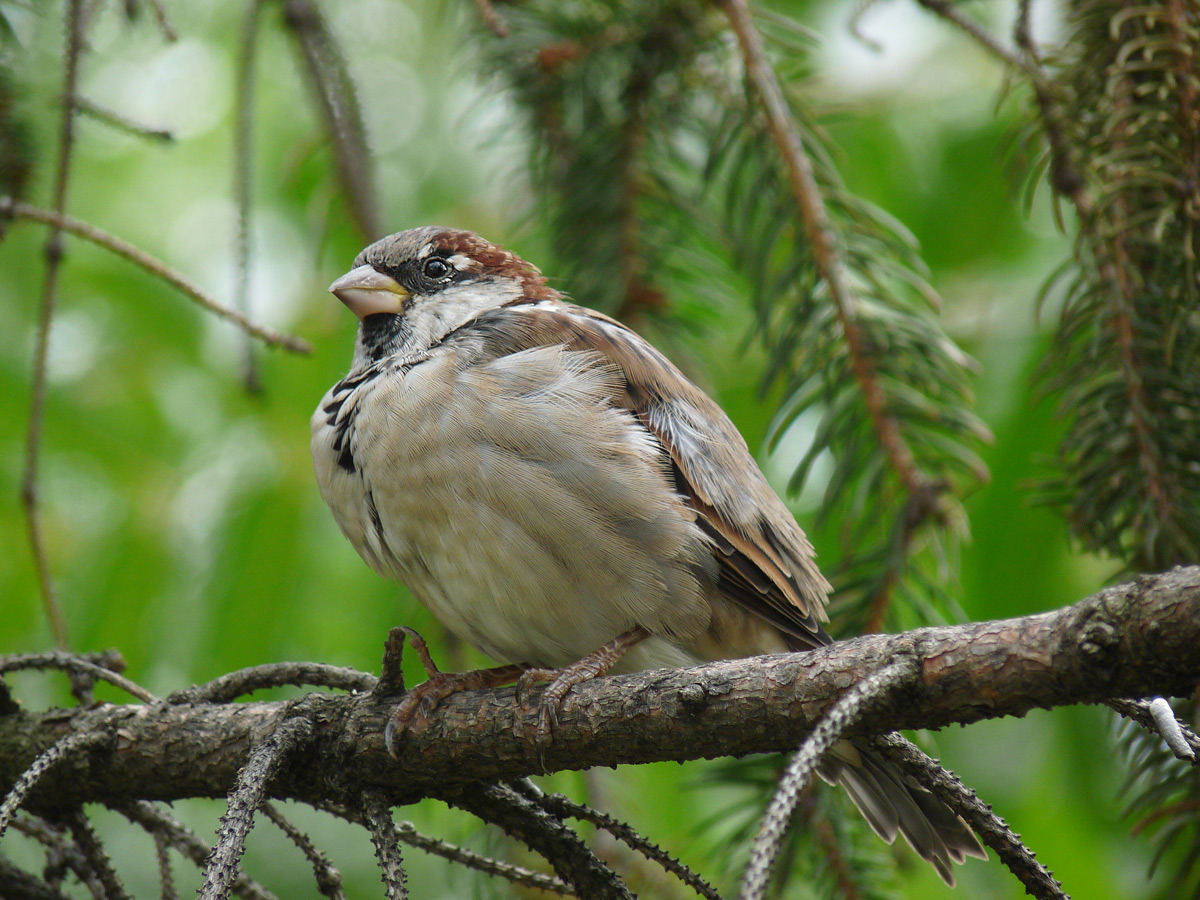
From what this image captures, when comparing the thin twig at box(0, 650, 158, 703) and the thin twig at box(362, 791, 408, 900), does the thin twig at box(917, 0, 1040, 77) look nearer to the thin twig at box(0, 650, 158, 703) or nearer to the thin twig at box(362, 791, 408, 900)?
the thin twig at box(362, 791, 408, 900)

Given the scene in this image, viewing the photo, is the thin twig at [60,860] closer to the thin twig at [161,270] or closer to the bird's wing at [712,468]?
the thin twig at [161,270]

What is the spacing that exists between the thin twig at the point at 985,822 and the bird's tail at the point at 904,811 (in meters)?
0.74

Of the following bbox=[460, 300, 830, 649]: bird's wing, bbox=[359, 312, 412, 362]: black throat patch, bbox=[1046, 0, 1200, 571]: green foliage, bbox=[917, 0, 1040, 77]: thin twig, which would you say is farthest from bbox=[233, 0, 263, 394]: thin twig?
bbox=[1046, 0, 1200, 571]: green foliage

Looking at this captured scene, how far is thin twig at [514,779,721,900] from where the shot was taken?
5.50 ft

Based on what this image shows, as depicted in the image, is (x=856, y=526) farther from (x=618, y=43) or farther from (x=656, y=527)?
(x=618, y=43)

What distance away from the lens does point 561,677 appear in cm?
213

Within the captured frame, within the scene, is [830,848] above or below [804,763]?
below

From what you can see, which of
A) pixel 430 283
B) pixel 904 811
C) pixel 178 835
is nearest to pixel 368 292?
pixel 430 283

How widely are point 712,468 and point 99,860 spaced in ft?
5.21

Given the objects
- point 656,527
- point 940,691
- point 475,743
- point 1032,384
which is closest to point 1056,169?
point 1032,384

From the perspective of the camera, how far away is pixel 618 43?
293cm

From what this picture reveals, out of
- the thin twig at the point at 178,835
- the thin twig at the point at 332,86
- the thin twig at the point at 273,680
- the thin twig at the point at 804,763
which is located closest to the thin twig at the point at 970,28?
the thin twig at the point at 332,86

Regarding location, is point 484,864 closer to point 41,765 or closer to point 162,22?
point 41,765

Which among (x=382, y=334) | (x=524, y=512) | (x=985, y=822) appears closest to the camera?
(x=985, y=822)
